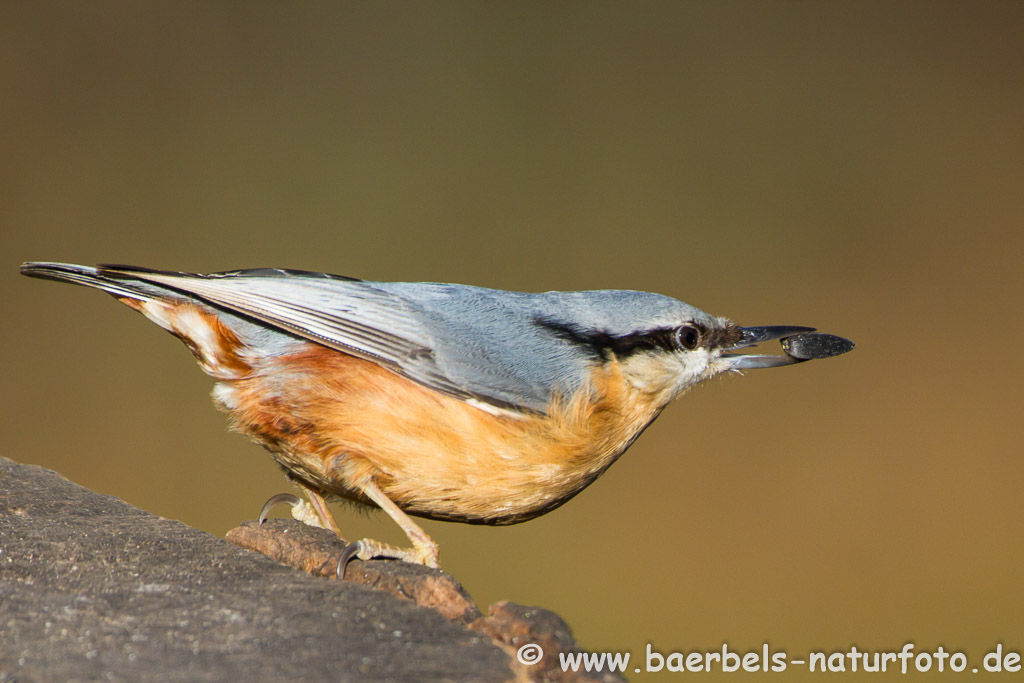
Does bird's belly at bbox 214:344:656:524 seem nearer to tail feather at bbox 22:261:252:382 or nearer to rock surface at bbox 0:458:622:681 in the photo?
tail feather at bbox 22:261:252:382

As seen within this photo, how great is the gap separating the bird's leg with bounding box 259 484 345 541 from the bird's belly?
0.15 m

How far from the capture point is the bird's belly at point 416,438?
6.50 ft

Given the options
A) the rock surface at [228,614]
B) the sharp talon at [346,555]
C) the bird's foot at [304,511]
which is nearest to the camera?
the rock surface at [228,614]

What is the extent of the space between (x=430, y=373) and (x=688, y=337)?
640mm

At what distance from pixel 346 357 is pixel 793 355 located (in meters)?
1.08

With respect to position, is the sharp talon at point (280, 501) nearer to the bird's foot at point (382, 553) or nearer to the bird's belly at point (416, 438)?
the bird's belly at point (416, 438)

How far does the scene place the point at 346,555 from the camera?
1701mm

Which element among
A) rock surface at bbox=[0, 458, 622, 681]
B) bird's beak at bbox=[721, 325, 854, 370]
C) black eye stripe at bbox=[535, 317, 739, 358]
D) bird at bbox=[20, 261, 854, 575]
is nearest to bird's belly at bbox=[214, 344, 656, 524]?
bird at bbox=[20, 261, 854, 575]

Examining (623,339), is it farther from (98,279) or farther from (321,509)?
(98,279)

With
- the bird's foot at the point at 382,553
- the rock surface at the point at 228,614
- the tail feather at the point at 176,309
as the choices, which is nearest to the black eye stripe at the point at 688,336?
the bird's foot at the point at 382,553

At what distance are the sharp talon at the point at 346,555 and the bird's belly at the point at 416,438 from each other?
0.27m

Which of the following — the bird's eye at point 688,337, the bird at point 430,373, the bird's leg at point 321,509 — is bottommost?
the bird's leg at point 321,509

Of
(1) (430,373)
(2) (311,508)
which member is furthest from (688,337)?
(2) (311,508)

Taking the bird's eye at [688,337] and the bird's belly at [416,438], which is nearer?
the bird's belly at [416,438]
